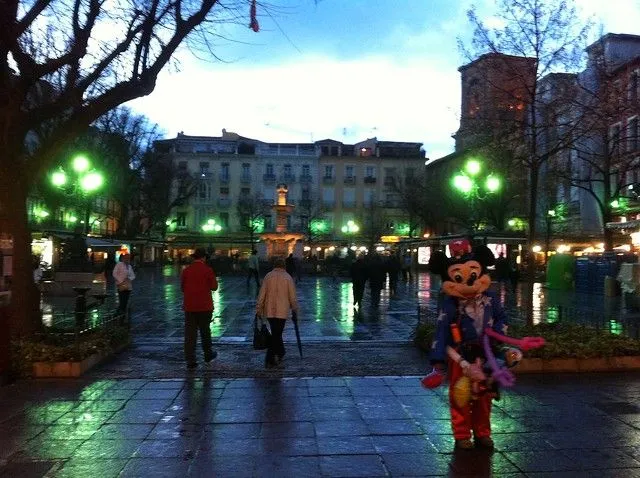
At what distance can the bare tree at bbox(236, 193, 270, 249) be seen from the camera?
269 ft

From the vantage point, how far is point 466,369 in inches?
223

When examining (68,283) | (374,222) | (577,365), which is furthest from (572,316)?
(374,222)

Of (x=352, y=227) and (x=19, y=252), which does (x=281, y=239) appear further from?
(x=19, y=252)

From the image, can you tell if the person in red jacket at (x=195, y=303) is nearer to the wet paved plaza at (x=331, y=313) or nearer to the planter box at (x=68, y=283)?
the wet paved plaza at (x=331, y=313)

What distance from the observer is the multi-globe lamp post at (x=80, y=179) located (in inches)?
1054

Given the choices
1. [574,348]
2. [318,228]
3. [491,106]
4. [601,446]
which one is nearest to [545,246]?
[491,106]

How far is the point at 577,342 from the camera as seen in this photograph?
992 cm

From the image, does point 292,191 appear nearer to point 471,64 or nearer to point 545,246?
point 545,246

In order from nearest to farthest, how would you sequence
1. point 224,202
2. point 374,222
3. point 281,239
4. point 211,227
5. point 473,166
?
point 473,166 → point 281,239 → point 374,222 → point 211,227 → point 224,202

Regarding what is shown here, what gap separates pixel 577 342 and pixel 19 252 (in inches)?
314

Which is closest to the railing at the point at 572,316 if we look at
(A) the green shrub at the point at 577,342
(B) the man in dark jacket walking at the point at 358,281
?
(A) the green shrub at the point at 577,342

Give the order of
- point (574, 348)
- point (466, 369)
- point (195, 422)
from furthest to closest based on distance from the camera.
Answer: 1. point (574, 348)
2. point (195, 422)
3. point (466, 369)

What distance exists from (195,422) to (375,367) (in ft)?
12.4

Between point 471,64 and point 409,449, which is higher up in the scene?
point 471,64
